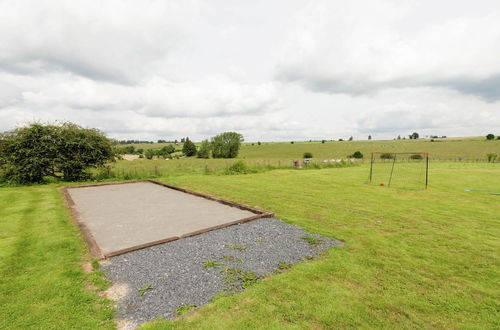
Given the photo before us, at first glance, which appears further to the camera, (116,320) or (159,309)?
(159,309)

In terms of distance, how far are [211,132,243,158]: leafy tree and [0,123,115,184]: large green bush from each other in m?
53.9

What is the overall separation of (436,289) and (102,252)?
5807mm

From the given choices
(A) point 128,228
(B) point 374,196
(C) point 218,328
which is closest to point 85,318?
(C) point 218,328

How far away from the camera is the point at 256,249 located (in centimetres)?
493

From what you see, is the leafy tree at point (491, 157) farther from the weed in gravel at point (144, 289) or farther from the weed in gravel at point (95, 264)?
the weed in gravel at point (95, 264)

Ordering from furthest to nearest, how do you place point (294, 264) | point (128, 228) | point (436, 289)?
point (128, 228)
point (294, 264)
point (436, 289)

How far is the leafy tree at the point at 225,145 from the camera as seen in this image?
6975 centimetres

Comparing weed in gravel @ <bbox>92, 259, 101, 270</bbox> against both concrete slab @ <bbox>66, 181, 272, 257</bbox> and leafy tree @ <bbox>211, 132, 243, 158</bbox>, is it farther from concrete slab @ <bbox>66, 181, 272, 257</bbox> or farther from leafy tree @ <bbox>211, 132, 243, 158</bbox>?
leafy tree @ <bbox>211, 132, 243, 158</bbox>

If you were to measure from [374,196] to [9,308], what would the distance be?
11494mm

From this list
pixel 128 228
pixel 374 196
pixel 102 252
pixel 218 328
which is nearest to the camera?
pixel 218 328

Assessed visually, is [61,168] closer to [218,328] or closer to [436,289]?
[218,328]

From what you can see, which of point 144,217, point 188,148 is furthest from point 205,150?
point 144,217

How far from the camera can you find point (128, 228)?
20.4 ft

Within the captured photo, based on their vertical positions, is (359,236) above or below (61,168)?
below
